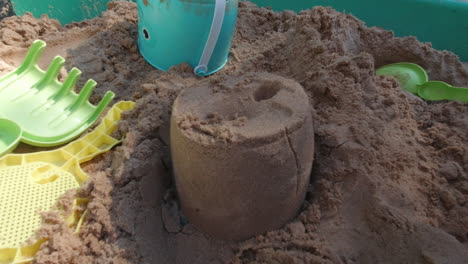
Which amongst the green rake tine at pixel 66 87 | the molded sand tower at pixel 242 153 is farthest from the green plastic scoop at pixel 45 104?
the molded sand tower at pixel 242 153

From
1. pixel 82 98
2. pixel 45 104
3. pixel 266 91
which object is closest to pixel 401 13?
pixel 266 91

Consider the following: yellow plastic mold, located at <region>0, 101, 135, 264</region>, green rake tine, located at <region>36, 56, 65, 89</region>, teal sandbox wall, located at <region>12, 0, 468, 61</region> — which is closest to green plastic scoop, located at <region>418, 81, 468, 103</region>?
teal sandbox wall, located at <region>12, 0, 468, 61</region>

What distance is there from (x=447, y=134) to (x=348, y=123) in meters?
0.43

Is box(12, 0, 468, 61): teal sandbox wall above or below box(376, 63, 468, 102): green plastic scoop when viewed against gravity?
above

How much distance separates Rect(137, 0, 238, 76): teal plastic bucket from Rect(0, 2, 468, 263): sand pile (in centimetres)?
9

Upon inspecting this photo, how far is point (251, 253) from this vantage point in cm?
92

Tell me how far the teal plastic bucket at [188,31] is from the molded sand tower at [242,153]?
17.7 inches

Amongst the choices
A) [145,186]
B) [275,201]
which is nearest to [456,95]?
[275,201]

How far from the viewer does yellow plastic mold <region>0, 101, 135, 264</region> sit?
2.86 feet

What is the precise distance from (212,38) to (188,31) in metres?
0.10

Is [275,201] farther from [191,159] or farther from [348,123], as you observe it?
[348,123]

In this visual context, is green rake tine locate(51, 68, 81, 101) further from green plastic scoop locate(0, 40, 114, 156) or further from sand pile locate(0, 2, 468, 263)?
sand pile locate(0, 2, 468, 263)

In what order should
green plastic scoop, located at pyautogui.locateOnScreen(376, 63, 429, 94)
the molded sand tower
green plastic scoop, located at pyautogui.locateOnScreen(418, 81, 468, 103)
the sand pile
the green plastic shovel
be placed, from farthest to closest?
green plastic scoop, located at pyautogui.locateOnScreen(376, 63, 429, 94) < green plastic scoop, located at pyautogui.locateOnScreen(418, 81, 468, 103) < the green plastic shovel < the sand pile < the molded sand tower

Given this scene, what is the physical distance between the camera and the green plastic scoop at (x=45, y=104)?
3.85 ft
